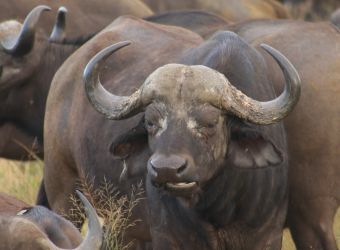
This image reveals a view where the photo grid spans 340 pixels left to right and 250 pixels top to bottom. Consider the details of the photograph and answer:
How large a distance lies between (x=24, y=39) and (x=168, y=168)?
16.3 feet

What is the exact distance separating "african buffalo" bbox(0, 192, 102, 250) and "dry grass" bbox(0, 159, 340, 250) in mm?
880

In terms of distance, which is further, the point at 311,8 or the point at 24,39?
the point at 311,8

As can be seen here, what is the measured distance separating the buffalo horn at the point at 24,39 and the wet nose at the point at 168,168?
4.81 m

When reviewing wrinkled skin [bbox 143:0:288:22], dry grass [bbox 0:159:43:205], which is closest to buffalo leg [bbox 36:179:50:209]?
dry grass [bbox 0:159:43:205]

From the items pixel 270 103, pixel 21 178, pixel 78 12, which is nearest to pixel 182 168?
pixel 270 103

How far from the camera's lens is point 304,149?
10445mm

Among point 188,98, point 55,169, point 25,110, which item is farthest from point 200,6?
point 188,98

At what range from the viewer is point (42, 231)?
885 cm

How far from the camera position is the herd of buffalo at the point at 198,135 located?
914 cm

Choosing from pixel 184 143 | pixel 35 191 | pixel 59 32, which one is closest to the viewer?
pixel 184 143

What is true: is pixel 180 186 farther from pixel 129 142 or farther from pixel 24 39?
pixel 24 39

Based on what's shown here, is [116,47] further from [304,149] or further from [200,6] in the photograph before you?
[200,6]

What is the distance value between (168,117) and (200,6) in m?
9.40

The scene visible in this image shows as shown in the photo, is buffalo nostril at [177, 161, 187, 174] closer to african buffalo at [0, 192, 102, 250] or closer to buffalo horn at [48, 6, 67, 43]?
african buffalo at [0, 192, 102, 250]
